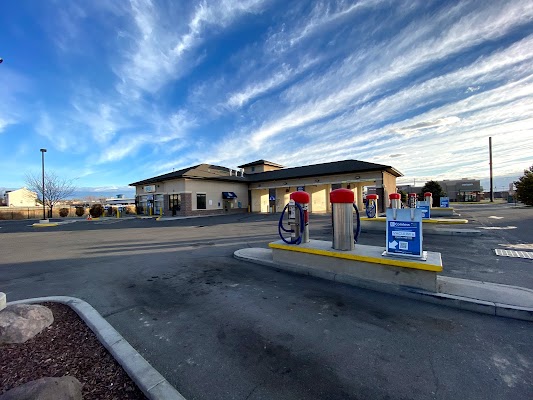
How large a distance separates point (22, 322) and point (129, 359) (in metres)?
1.83

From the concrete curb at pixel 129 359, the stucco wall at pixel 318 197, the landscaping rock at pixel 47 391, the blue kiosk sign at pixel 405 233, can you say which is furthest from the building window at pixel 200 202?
the landscaping rock at pixel 47 391

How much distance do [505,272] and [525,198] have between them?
34047mm

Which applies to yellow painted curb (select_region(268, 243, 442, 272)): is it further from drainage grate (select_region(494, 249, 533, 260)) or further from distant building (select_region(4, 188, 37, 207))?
distant building (select_region(4, 188, 37, 207))

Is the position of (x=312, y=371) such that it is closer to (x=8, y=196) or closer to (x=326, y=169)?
(x=326, y=169)

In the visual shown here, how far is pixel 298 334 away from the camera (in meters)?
3.48

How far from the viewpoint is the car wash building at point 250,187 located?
95.8ft

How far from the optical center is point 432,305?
4.40 m

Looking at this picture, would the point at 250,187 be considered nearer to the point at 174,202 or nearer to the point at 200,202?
the point at 200,202

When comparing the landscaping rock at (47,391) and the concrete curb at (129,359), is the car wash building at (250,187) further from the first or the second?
the landscaping rock at (47,391)

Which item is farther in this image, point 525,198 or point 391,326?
point 525,198

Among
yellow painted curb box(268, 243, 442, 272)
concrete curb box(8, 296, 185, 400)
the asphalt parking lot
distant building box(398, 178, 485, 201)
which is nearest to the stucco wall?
yellow painted curb box(268, 243, 442, 272)

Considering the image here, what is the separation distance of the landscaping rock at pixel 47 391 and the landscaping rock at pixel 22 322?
5.10 feet

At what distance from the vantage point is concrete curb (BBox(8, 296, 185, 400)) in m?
2.39

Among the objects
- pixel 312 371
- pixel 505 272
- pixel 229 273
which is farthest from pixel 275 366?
pixel 505 272
